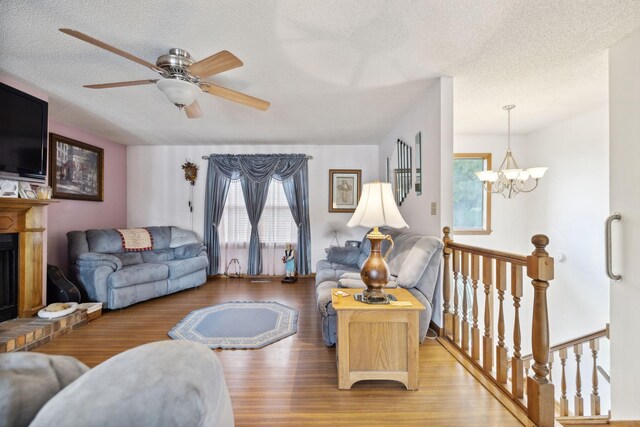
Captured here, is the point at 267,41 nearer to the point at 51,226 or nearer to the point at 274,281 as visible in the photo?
the point at 274,281

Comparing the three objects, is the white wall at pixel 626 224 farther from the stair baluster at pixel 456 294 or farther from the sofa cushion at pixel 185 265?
the sofa cushion at pixel 185 265

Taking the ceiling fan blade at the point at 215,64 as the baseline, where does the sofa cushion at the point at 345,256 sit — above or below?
below

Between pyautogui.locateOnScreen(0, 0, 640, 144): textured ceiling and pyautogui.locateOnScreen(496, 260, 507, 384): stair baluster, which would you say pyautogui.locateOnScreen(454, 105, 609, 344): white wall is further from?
pyautogui.locateOnScreen(496, 260, 507, 384): stair baluster

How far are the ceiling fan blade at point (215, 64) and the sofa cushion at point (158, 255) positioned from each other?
3054mm

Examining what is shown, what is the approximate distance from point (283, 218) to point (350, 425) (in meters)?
3.57

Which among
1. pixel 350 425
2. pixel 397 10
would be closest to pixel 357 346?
pixel 350 425

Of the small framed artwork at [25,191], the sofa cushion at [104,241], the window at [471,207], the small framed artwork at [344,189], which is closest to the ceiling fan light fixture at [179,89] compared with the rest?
the small framed artwork at [25,191]

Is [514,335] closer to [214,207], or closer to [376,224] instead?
[376,224]

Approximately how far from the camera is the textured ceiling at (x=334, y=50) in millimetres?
1624

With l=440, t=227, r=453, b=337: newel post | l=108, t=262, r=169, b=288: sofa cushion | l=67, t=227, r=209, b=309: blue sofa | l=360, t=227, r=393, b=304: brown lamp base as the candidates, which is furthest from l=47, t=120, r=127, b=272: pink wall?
l=440, t=227, r=453, b=337: newel post

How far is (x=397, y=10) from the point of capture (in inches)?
63.5

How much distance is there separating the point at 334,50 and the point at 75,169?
4130 mm

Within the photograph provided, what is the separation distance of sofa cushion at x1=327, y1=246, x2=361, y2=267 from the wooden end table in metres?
1.81

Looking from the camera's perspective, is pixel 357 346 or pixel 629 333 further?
pixel 629 333
